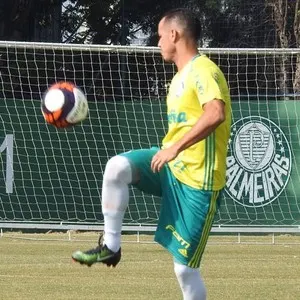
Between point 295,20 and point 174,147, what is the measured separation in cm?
1775

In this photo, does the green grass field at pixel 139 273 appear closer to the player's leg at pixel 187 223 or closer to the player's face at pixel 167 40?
the player's leg at pixel 187 223

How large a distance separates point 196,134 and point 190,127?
1.08 feet

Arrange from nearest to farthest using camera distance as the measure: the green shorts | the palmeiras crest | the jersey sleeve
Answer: the jersey sleeve
the green shorts
the palmeiras crest

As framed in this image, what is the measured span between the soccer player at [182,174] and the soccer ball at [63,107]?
56 centimetres

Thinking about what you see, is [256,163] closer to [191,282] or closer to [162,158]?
[191,282]

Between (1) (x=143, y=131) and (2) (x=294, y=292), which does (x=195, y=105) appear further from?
(1) (x=143, y=131)

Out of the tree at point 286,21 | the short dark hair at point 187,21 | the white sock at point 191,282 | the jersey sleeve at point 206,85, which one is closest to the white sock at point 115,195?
the white sock at point 191,282

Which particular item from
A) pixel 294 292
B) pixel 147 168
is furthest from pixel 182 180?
pixel 294 292

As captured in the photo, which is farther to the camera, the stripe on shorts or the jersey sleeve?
the stripe on shorts

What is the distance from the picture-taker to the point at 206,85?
25.5ft

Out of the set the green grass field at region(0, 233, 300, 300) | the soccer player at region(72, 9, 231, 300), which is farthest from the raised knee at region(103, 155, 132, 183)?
the green grass field at region(0, 233, 300, 300)

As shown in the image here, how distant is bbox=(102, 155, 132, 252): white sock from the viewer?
7.89 m

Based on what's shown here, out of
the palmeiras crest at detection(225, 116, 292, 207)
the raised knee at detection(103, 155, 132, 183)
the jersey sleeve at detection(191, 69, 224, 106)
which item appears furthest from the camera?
the palmeiras crest at detection(225, 116, 292, 207)

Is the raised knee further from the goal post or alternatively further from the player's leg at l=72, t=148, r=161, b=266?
the goal post
